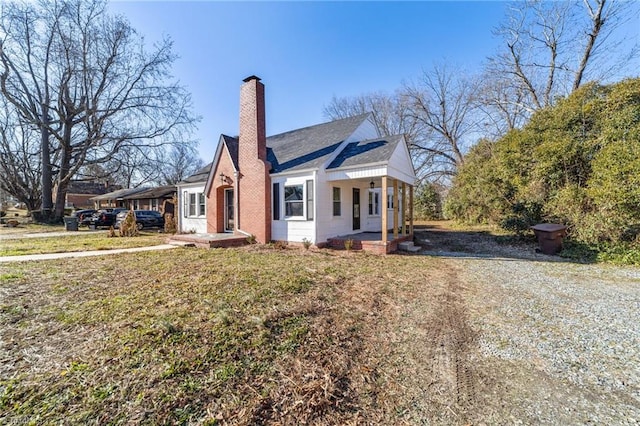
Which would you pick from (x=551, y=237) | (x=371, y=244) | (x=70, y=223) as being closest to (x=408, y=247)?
(x=371, y=244)

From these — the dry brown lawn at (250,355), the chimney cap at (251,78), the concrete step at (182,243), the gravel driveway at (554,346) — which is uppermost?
the chimney cap at (251,78)

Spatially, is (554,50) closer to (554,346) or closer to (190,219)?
(554,346)

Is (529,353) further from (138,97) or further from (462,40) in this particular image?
(138,97)

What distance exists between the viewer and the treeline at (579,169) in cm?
825

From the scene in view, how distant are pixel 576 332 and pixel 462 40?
1788 cm

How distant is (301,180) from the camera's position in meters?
10.3

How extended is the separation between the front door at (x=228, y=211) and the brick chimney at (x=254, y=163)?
1717mm

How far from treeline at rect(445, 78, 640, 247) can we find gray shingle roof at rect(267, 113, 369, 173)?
7624mm

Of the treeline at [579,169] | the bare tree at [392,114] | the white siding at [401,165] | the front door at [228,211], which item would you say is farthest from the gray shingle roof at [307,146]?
the bare tree at [392,114]

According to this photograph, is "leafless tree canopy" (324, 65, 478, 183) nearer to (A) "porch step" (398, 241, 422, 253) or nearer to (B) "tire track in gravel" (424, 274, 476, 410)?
(A) "porch step" (398, 241, 422, 253)

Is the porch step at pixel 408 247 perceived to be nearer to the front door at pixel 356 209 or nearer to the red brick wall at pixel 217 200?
the front door at pixel 356 209

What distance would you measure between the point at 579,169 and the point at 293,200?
11.1 m

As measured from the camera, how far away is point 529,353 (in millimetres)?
3232

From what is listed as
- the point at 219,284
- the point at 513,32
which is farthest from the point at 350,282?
the point at 513,32
